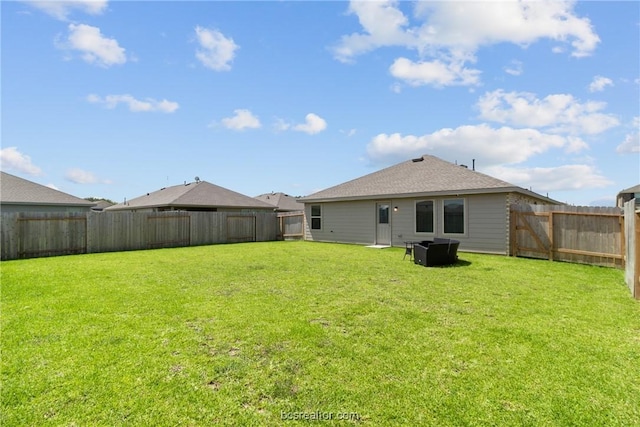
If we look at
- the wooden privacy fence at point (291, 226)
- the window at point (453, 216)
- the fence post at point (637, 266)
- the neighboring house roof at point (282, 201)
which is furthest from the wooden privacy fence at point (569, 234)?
the neighboring house roof at point (282, 201)

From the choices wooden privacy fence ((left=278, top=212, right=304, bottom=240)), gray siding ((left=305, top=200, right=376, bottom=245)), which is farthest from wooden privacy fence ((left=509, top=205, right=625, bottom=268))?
wooden privacy fence ((left=278, top=212, right=304, bottom=240))

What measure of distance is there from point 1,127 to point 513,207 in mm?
19039

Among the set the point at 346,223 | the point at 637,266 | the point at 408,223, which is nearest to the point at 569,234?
the point at 637,266

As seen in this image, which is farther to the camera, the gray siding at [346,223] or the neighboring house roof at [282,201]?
the neighboring house roof at [282,201]

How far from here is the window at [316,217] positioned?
17992 mm

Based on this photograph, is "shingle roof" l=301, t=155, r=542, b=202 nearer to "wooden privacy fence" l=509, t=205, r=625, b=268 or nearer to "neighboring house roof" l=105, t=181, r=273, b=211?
"wooden privacy fence" l=509, t=205, r=625, b=268

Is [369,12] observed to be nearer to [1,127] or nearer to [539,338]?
[539,338]

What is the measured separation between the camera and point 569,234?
9.62 m

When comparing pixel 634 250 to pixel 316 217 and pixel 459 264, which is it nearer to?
pixel 459 264

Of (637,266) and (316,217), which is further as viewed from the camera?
(316,217)

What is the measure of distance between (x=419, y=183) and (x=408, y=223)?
1849 millimetres

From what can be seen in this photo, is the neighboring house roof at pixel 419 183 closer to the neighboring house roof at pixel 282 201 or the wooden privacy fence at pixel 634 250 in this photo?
the wooden privacy fence at pixel 634 250

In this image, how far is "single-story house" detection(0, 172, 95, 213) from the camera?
16.7 m

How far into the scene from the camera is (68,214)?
1271cm
